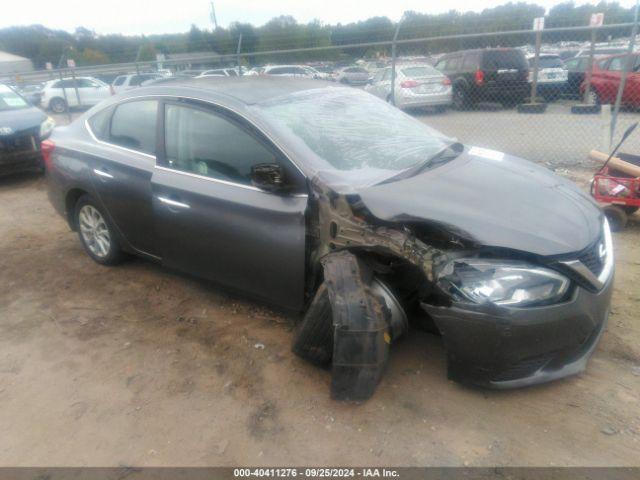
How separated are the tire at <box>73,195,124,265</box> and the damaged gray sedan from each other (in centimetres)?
23

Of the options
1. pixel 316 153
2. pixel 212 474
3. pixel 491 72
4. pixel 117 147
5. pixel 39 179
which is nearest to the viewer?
pixel 212 474

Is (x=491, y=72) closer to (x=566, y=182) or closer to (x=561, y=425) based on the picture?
(x=566, y=182)

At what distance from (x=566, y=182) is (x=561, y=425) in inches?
62.6

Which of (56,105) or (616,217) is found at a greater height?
(616,217)

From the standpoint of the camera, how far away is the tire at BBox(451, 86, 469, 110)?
43.2 ft

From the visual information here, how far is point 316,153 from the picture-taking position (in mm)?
2984

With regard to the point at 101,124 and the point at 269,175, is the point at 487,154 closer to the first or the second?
the point at 269,175

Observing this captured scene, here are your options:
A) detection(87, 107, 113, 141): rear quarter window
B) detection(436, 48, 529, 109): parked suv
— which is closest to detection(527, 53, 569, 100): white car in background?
detection(436, 48, 529, 109): parked suv

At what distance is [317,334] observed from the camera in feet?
9.13

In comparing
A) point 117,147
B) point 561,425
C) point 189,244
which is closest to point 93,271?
point 117,147

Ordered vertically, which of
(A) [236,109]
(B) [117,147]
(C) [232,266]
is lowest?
(C) [232,266]

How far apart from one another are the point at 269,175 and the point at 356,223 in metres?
0.59

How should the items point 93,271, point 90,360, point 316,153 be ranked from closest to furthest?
point 316,153
point 90,360
point 93,271

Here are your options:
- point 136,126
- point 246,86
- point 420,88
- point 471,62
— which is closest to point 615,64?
point 471,62
